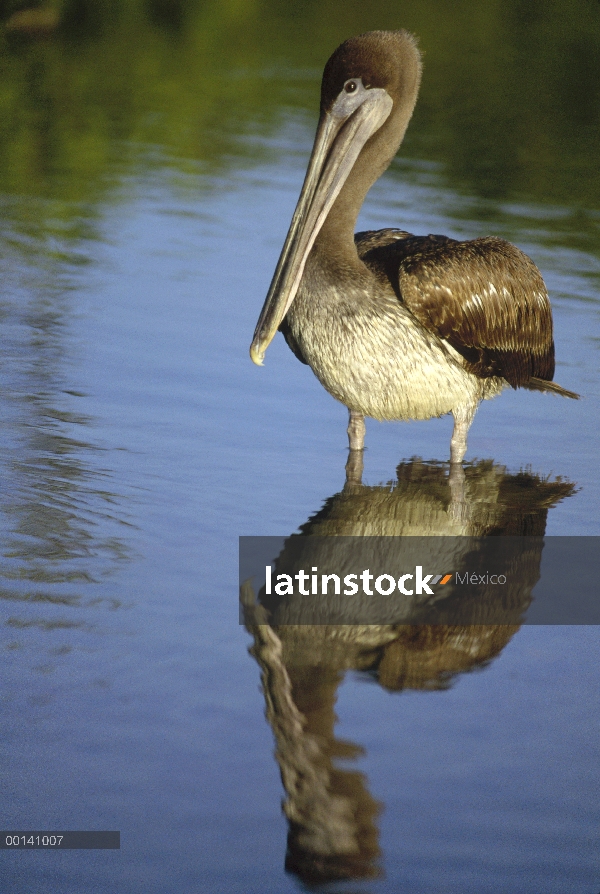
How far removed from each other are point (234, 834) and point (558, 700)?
1263 mm

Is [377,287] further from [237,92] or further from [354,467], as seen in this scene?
[237,92]

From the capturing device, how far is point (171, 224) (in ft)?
34.3

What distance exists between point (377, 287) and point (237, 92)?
12.4m

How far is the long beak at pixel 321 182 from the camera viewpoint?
17.5ft

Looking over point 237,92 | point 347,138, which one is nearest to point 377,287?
point 347,138

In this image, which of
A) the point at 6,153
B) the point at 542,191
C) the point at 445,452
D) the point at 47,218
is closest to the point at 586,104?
the point at 542,191

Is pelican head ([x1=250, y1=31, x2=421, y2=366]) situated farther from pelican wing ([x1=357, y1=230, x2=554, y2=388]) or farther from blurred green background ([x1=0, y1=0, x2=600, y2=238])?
blurred green background ([x1=0, y1=0, x2=600, y2=238])

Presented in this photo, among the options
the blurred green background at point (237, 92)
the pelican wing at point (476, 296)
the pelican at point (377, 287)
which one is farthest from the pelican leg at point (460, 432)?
the blurred green background at point (237, 92)

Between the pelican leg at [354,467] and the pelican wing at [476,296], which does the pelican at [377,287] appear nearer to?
the pelican wing at [476,296]

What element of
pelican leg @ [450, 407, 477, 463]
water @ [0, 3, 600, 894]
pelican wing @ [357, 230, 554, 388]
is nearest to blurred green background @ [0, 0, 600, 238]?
water @ [0, 3, 600, 894]

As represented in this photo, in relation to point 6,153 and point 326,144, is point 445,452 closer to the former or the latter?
point 326,144

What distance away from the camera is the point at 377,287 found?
17.8 feet

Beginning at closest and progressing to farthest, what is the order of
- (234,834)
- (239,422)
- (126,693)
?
1. (234,834)
2. (126,693)
3. (239,422)

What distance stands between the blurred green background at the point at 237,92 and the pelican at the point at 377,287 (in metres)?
4.91
